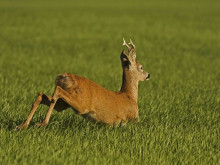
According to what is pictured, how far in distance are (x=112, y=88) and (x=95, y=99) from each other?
16.6 feet

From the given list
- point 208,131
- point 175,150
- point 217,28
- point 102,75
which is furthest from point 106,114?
point 217,28

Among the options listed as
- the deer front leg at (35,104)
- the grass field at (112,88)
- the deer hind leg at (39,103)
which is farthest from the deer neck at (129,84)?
the deer front leg at (35,104)

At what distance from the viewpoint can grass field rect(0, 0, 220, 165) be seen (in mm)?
6359

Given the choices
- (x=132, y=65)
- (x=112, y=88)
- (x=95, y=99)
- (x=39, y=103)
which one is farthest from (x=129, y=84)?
(x=112, y=88)

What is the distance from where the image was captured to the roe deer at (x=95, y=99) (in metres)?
6.79

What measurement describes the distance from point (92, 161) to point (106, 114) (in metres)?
1.41

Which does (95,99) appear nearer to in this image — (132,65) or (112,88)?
(132,65)

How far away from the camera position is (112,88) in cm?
1212

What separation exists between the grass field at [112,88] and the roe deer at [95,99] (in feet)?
0.62

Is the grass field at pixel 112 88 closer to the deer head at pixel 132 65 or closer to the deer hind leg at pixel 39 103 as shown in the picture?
the deer hind leg at pixel 39 103

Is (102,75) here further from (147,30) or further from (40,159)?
(147,30)

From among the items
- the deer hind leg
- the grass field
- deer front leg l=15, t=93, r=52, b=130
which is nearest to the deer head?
the grass field

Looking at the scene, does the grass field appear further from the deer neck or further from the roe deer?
the deer neck

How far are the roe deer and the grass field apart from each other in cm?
19
